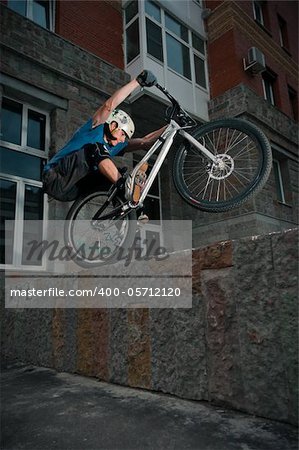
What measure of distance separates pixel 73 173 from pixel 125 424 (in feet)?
6.81

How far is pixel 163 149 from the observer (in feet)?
10.5

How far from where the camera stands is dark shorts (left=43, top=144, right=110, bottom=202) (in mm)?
3016

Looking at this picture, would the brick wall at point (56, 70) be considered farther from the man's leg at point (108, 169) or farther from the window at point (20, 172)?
the man's leg at point (108, 169)

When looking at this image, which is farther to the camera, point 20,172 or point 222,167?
point 20,172

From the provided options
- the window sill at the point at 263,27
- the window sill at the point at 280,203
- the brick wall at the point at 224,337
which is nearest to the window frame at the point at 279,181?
the window sill at the point at 280,203

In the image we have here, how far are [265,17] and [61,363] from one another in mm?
16003

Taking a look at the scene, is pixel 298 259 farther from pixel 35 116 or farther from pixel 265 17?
pixel 265 17

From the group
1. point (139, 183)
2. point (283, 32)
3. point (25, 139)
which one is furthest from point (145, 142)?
point (283, 32)

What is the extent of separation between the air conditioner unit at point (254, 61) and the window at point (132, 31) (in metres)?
4.05

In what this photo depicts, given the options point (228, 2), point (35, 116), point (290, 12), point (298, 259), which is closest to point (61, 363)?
point (298, 259)

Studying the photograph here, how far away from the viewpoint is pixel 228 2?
12.0 m

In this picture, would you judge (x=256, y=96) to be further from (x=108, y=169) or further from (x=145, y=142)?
(x=108, y=169)

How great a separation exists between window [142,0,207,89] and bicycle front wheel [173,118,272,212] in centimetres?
803

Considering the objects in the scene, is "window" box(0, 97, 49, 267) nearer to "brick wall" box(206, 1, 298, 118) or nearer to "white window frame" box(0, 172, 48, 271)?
"white window frame" box(0, 172, 48, 271)
